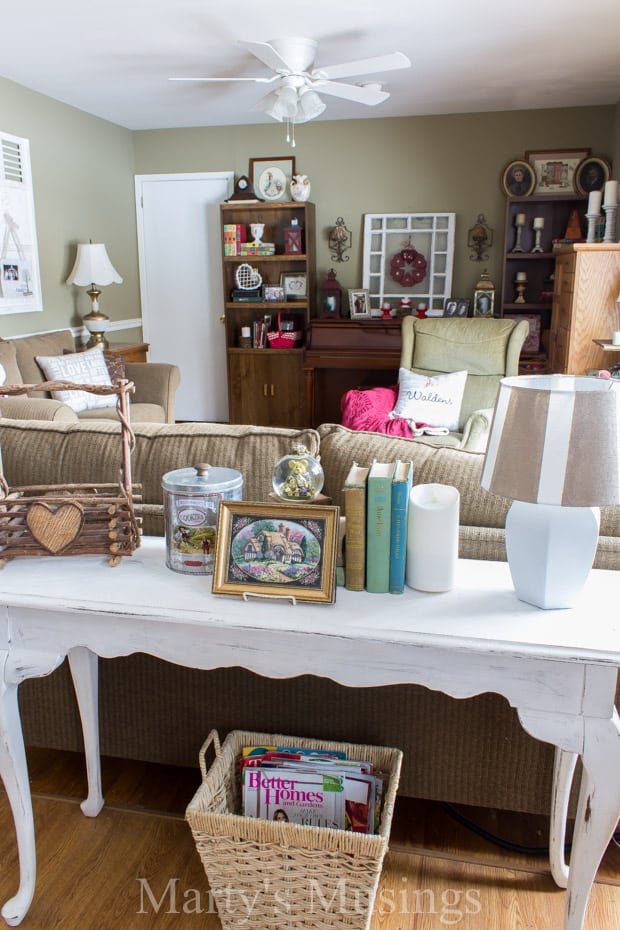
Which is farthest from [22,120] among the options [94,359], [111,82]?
[94,359]

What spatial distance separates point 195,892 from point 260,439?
95 centimetres

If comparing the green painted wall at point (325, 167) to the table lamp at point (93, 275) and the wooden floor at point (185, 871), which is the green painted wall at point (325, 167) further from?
the wooden floor at point (185, 871)

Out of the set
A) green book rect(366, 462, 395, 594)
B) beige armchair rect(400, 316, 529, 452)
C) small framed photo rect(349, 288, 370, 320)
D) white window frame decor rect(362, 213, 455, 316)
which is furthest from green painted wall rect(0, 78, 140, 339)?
green book rect(366, 462, 395, 594)

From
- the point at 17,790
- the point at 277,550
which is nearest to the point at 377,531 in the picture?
the point at 277,550

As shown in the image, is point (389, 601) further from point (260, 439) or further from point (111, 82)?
point (111, 82)

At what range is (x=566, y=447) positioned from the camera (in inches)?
43.1

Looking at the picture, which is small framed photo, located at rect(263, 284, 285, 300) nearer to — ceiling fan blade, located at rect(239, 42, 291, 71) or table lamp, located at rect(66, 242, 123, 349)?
table lamp, located at rect(66, 242, 123, 349)

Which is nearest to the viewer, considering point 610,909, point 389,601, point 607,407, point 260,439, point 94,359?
point 607,407

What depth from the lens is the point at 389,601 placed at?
1218 millimetres

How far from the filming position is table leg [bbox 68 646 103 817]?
5.23 ft

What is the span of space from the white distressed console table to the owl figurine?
4740mm

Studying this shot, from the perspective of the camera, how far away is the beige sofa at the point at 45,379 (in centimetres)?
323

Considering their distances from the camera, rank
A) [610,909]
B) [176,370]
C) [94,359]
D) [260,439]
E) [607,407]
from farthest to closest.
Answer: [176,370] → [94,359] → [260,439] → [610,909] → [607,407]

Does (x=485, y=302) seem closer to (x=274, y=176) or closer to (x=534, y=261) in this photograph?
(x=534, y=261)
